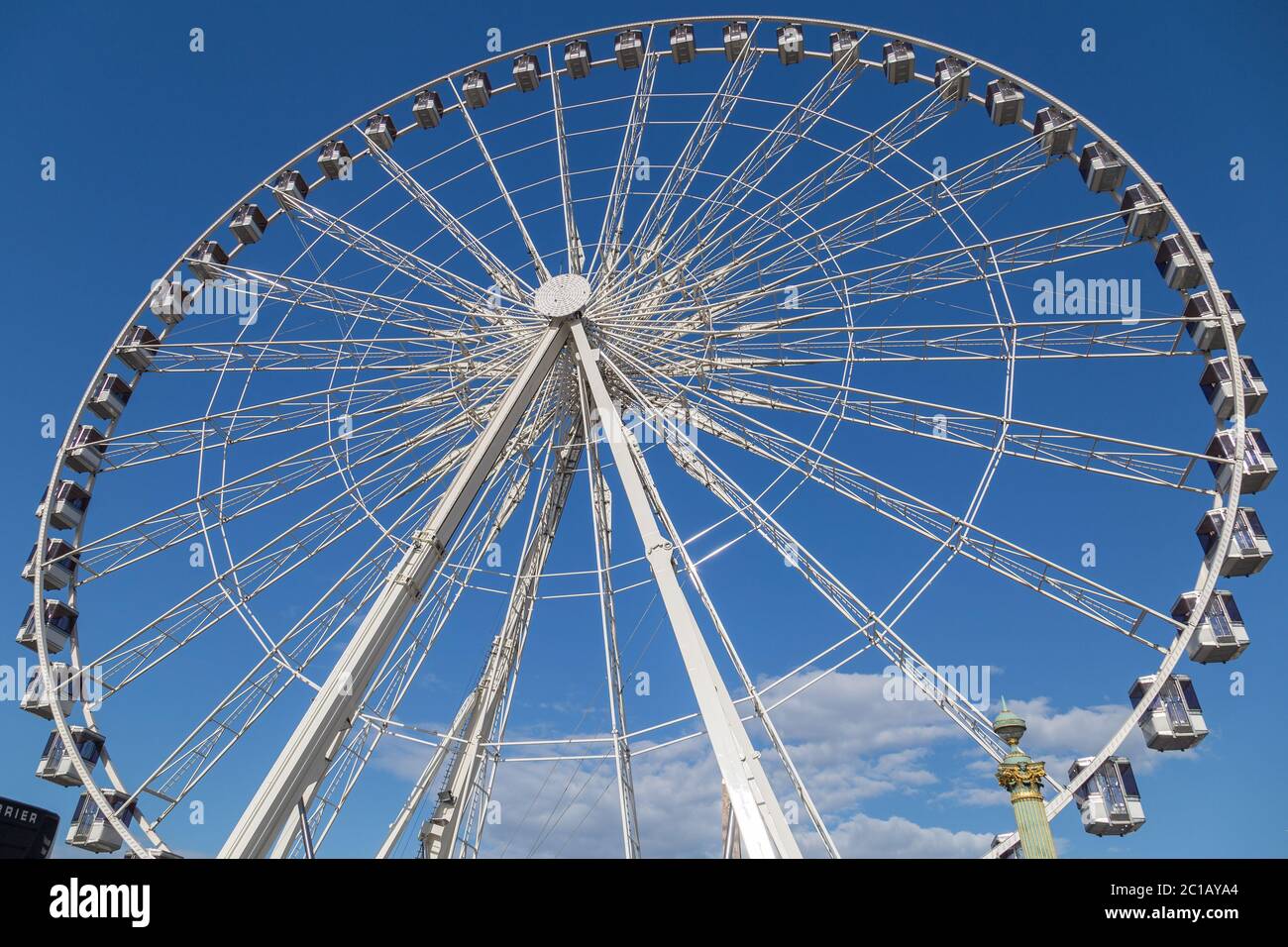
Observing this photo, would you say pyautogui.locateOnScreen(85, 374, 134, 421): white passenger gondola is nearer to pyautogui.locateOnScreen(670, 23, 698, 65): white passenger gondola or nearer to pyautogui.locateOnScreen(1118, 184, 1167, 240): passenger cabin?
pyautogui.locateOnScreen(670, 23, 698, 65): white passenger gondola

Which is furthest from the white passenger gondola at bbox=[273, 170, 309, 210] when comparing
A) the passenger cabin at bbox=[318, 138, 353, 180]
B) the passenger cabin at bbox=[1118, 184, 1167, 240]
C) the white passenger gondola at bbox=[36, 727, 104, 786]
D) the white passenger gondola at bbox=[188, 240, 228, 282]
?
the passenger cabin at bbox=[1118, 184, 1167, 240]

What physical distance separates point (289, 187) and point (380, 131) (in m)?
2.68

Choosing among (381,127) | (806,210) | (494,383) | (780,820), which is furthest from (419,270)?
(780,820)

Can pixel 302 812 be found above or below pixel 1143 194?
below

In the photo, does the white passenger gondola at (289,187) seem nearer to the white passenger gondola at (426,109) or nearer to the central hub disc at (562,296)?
the white passenger gondola at (426,109)

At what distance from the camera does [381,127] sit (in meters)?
22.2

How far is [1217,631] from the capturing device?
45.9 ft

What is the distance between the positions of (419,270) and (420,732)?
9.68m

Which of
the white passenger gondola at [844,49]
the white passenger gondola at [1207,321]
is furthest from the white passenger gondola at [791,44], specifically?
the white passenger gondola at [1207,321]

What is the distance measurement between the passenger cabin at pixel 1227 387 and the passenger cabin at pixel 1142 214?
3035 millimetres

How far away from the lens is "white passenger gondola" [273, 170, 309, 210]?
21.4 metres
